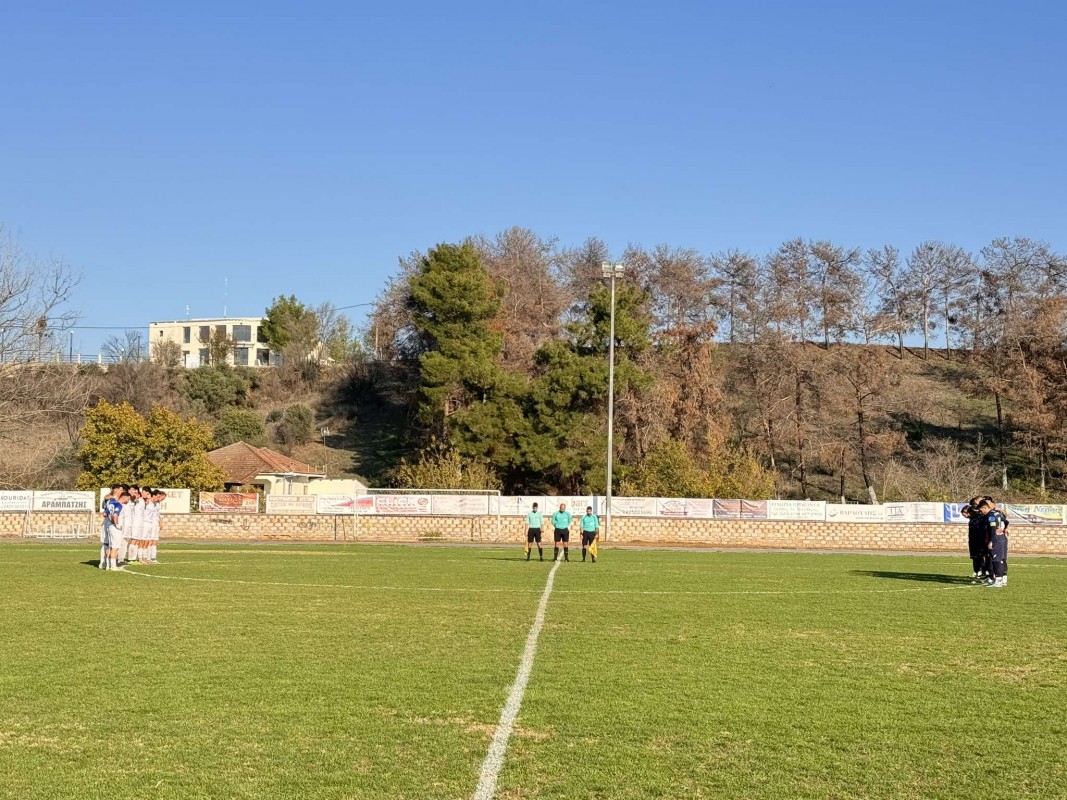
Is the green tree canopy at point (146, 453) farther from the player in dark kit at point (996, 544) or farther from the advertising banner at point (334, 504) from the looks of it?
the player in dark kit at point (996, 544)

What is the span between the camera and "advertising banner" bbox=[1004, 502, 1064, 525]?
4547 cm

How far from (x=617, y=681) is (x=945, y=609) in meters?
9.44

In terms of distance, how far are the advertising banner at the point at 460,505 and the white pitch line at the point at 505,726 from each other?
31.4 metres

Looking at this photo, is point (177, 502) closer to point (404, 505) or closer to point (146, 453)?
point (404, 505)

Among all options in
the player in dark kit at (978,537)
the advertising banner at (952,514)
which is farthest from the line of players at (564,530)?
the advertising banner at (952,514)

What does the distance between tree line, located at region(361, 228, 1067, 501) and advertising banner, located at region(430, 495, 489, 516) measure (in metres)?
10.4

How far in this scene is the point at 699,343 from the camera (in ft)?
227

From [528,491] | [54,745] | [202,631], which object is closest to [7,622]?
[202,631]

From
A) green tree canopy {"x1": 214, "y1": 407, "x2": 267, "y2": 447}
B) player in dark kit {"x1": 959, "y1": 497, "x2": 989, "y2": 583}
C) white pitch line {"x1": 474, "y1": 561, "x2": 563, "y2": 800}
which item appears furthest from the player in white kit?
green tree canopy {"x1": 214, "y1": 407, "x2": 267, "y2": 447}

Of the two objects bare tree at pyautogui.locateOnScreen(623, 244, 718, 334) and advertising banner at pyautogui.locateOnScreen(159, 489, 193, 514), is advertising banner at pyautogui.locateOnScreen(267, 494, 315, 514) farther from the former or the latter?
bare tree at pyautogui.locateOnScreen(623, 244, 718, 334)

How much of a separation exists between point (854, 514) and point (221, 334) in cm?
6933

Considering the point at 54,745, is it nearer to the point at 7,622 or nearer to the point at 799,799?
the point at 799,799

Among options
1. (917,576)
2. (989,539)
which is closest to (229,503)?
(917,576)

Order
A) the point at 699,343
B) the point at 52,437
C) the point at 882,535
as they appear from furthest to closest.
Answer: the point at 699,343
the point at 52,437
the point at 882,535
